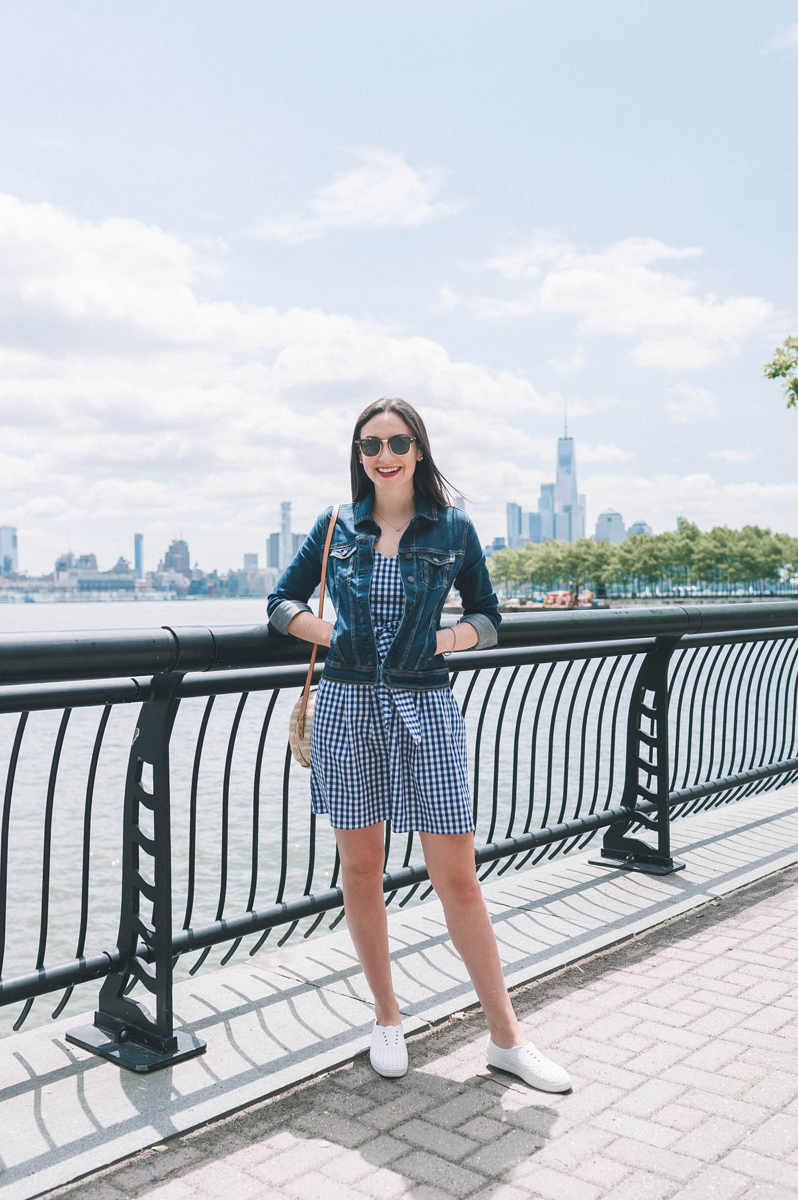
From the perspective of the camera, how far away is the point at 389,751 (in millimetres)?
3049

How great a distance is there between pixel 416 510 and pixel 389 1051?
1.63 meters

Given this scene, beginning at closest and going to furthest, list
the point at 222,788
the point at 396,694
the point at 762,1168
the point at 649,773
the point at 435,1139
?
the point at 762,1168 → the point at 435,1139 → the point at 396,694 → the point at 649,773 → the point at 222,788

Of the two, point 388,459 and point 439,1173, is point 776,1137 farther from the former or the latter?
point 388,459

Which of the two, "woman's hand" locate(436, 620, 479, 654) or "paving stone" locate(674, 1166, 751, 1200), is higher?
"woman's hand" locate(436, 620, 479, 654)

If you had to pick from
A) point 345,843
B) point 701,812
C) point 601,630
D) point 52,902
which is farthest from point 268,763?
point 345,843

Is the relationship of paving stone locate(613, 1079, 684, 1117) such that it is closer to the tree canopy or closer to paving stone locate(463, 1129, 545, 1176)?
paving stone locate(463, 1129, 545, 1176)

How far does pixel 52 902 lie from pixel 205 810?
438cm

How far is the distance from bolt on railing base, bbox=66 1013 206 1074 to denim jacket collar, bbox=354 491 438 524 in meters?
1.69

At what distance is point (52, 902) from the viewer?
10.0 m

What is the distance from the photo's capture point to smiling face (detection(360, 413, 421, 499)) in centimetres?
306

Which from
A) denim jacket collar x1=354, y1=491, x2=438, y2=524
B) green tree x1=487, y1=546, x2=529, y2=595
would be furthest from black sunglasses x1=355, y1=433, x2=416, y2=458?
green tree x1=487, y1=546, x2=529, y2=595

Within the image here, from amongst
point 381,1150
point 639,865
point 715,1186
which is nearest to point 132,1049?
point 381,1150

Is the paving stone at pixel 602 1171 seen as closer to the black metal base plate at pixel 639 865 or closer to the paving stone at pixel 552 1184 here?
the paving stone at pixel 552 1184

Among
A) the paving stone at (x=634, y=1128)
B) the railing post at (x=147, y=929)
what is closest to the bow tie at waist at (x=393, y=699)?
the railing post at (x=147, y=929)
